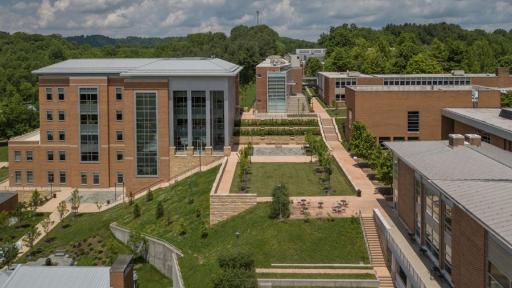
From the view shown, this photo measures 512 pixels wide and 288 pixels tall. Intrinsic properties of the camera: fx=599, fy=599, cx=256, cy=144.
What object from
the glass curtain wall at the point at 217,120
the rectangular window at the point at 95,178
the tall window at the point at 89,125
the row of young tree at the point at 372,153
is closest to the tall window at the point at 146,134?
the tall window at the point at 89,125

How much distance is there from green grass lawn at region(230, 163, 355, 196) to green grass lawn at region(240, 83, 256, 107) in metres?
39.8

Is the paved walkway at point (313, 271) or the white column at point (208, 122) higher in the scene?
the white column at point (208, 122)

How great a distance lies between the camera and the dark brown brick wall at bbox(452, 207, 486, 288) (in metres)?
22.8

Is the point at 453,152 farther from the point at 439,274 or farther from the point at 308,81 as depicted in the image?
the point at 308,81

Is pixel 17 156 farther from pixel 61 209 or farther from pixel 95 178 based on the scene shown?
pixel 61 209

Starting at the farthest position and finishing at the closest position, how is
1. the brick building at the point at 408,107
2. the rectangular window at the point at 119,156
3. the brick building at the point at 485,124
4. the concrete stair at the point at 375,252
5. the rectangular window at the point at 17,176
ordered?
the rectangular window at the point at 17,176 → the rectangular window at the point at 119,156 → the brick building at the point at 408,107 → the brick building at the point at 485,124 → the concrete stair at the point at 375,252

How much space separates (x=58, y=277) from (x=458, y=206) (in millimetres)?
19048

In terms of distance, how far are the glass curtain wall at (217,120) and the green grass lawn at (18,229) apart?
17.2 metres

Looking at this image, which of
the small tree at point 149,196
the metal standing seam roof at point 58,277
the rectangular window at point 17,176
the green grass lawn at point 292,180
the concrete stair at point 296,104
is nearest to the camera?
the metal standing seam roof at point 58,277

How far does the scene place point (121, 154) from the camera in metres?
60.8

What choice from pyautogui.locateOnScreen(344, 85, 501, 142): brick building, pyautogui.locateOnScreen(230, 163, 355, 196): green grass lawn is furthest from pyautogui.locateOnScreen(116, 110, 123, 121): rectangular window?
pyautogui.locateOnScreen(344, 85, 501, 142): brick building

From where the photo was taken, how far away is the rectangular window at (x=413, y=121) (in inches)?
2331

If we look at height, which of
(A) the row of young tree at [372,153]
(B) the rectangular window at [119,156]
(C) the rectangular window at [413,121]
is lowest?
(B) the rectangular window at [119,156]

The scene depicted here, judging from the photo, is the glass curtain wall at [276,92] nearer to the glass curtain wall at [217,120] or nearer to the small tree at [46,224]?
the glass curtain wall at [217,120]
